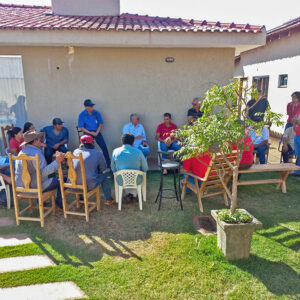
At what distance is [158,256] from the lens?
11.1ft

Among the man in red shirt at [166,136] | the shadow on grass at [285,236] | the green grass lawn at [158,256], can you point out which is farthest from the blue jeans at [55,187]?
the shadow on grass at [285,236]

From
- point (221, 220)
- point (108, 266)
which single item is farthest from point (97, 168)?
point (221, 220)

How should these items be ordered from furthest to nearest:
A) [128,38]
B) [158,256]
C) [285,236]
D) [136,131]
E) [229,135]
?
[136,131], [128,38], [285,236], [158,256], [229,135]

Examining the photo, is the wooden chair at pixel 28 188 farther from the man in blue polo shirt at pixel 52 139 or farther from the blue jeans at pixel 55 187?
the man in blue polo shirt at pixel 52 139

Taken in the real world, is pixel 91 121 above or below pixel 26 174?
above

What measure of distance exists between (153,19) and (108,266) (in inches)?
274

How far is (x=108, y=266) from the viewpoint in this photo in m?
3.21

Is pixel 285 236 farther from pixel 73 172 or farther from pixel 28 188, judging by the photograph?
pixel 28 188

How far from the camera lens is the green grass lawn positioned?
2852 millimetres

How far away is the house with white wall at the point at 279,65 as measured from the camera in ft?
34.3

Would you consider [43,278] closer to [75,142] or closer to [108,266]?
[108,266]

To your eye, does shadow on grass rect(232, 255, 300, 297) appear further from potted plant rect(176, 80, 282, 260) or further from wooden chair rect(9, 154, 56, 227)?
wooden chair rect(9, 154, 56, 227)

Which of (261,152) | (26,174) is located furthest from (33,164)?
(261,152)

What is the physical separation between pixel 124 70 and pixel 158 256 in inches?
205
